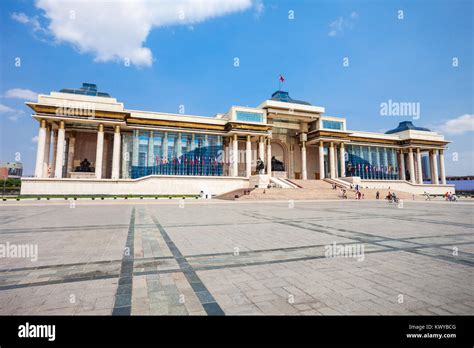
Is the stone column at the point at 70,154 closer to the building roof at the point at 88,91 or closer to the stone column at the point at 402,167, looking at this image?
the building roof at the point at 88,91

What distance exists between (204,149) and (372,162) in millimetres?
39561

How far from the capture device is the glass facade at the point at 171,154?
4181 centimetres

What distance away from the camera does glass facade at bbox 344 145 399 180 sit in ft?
182

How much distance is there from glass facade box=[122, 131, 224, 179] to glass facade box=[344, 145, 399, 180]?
99.0 ft

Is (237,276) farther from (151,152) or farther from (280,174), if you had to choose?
(280,174)

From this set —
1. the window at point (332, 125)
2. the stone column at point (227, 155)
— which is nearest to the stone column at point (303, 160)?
the window at point (332, 125)

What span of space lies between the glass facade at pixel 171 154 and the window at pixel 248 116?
537 centimetres

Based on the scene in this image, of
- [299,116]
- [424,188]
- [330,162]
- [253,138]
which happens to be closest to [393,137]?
[424,188]

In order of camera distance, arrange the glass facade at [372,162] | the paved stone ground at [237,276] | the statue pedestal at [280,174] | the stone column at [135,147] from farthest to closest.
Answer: the glass facade at [372,162] → the statue pedestal at [280,174] → the stone column at [135,147] → the paved stone ground at [237,276]

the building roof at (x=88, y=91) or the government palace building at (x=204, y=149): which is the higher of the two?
the building roof at (x=88, y=91)

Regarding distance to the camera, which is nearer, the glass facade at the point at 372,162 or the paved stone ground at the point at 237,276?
the paved stone ground at the point at 237,276

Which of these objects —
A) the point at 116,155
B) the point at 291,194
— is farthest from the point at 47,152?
the point at 291,194

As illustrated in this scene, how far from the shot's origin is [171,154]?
4359cm
